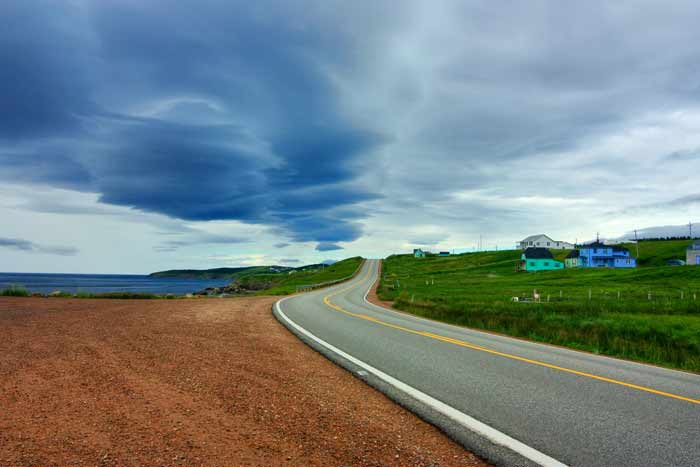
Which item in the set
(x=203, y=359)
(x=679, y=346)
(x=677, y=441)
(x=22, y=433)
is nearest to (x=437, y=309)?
(x=679, y=346)

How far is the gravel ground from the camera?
3.92 m

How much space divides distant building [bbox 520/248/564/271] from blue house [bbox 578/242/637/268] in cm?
844

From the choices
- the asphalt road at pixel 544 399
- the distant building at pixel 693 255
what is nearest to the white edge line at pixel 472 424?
the asphalt road at pixel 544 399

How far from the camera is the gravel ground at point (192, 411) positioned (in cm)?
392

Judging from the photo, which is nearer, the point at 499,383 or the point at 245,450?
the point at 245,450

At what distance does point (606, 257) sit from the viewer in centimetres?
9781

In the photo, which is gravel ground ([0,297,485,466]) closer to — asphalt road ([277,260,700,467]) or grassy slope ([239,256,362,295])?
asphalt road ([277,260,700,467])

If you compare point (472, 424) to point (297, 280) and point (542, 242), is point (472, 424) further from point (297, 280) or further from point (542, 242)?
point (542, 242)

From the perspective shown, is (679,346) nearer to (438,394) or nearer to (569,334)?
(569,334)

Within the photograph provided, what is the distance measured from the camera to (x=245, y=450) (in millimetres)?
4039

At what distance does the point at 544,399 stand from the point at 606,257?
110 m

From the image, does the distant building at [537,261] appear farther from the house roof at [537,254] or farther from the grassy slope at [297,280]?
the grassy slope at [297,280]

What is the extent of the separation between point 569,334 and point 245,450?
45.8ft

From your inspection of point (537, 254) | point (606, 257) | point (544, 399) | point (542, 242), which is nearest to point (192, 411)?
point (544, 399)
